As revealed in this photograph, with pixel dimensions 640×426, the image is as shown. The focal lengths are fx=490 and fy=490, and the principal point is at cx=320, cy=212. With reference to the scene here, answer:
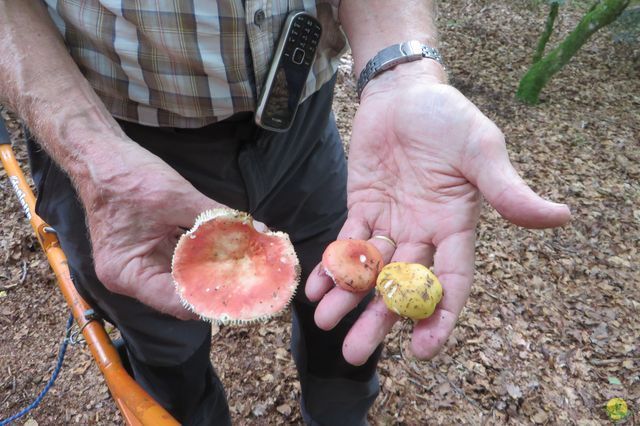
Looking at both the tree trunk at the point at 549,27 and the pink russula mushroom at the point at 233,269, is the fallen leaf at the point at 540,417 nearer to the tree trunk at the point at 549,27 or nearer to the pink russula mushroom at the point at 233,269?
the pink russula mushroom at the point at 233,269

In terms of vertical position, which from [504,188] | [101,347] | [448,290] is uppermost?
[504,188]

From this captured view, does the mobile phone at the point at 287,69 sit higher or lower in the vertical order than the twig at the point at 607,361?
higher

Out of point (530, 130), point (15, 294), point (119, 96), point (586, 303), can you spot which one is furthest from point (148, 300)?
point (530, 130)

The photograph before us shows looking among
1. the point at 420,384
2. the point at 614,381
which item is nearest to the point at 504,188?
the point at 420,384

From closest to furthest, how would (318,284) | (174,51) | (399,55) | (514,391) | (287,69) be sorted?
(174,51) < (318,284) < (287,69) < (399,55) < (514,391)

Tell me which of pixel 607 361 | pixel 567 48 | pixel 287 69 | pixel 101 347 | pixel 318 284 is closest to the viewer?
pixel 318 284

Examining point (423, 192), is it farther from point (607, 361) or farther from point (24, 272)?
point (24, 272)

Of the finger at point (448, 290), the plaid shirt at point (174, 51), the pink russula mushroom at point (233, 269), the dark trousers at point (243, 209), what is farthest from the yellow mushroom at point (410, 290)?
the plaid shirt at point (174, 51)
